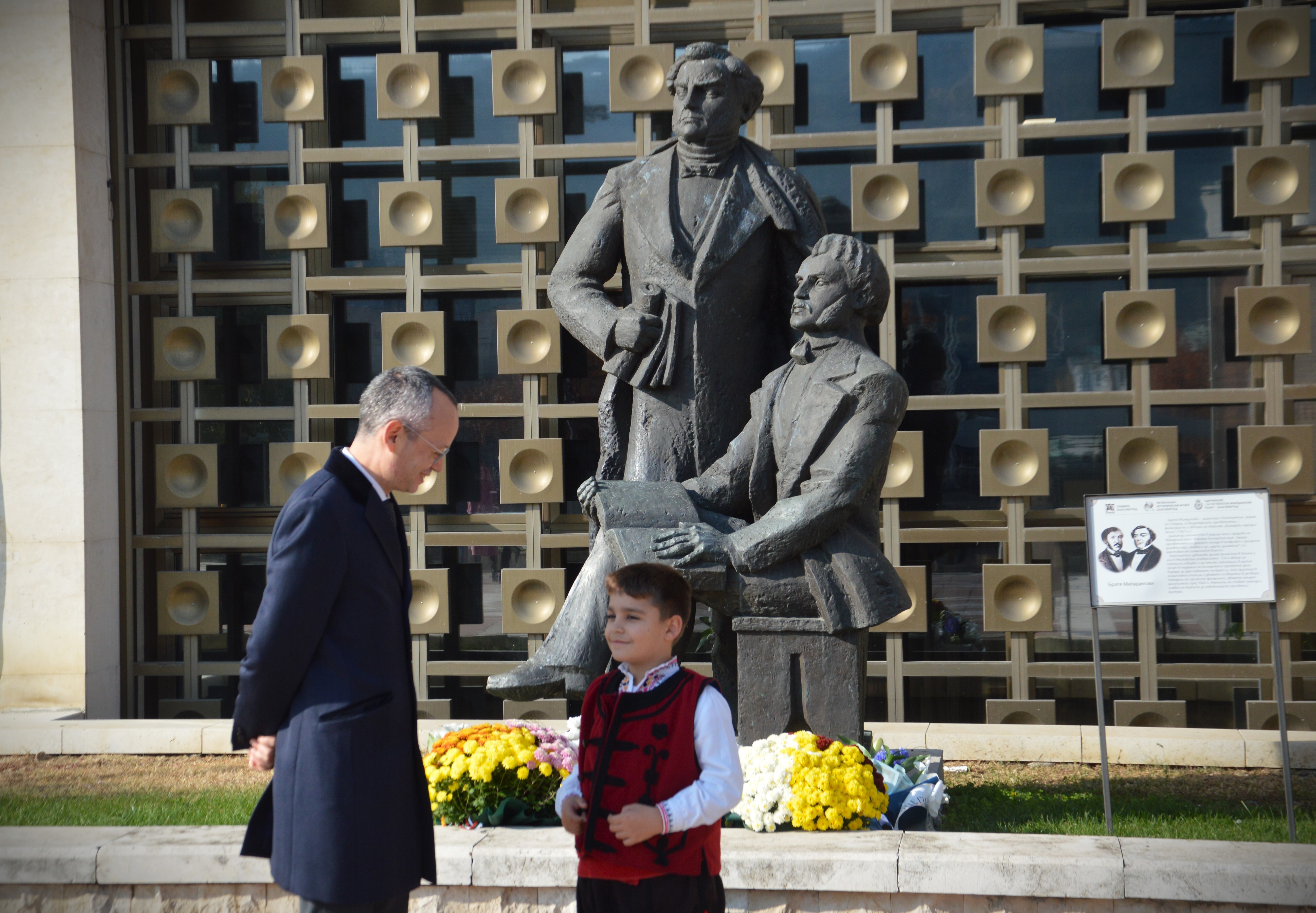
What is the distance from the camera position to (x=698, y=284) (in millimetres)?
4625

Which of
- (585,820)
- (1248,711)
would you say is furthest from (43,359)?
(1248,711)

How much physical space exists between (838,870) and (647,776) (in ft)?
4.29

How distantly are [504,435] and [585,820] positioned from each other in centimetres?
572

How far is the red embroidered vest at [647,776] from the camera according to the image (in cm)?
232

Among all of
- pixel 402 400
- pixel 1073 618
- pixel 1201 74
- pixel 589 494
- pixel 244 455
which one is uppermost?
pixel 1201 74

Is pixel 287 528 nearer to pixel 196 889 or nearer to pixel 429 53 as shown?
pixel 196 889

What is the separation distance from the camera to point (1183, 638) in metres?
7.33

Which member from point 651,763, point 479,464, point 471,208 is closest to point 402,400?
point 651,763

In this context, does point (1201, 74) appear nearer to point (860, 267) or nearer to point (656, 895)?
point (860, 267)

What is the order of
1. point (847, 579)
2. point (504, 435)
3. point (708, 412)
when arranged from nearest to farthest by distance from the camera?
point (847, 579)
point (708, 412)
point (504, 435)

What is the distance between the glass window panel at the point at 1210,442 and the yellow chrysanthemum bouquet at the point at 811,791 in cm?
450

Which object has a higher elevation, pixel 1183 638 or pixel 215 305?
pixel 215 305

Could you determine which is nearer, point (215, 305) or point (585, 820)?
point (585, 820)

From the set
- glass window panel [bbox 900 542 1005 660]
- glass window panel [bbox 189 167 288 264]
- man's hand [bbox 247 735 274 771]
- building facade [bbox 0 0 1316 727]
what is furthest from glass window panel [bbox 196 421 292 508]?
man's hand [bbox 247 735 274 771]
